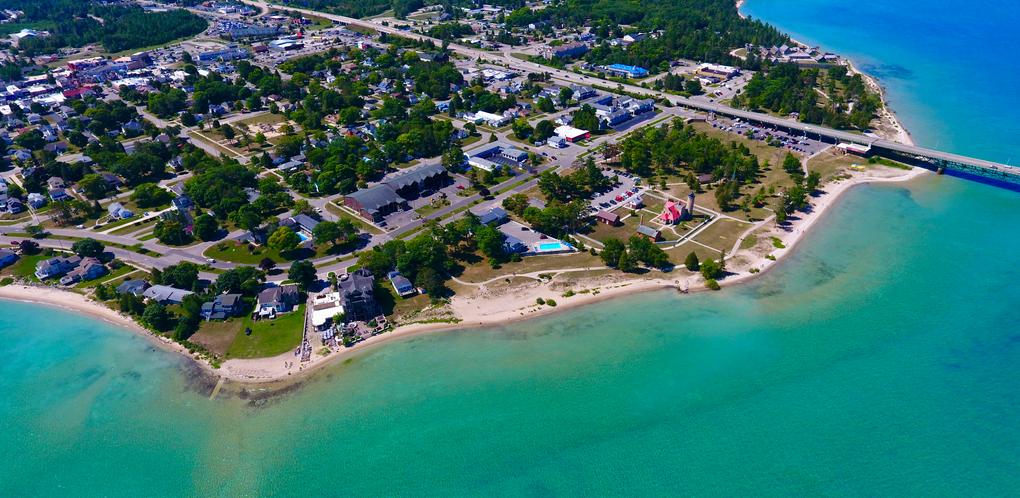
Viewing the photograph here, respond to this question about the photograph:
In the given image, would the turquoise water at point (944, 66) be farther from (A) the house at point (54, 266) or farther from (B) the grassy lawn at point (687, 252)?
(A) the house at point (54, 266)

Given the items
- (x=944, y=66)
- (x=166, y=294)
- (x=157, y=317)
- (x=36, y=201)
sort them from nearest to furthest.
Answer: (x=157, y=317), (x=166, y=294), (x=36, y=201), (x=944, y=66)

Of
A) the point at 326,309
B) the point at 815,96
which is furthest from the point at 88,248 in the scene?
the point at 815,96

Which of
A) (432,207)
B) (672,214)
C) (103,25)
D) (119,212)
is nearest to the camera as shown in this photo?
(672,214)

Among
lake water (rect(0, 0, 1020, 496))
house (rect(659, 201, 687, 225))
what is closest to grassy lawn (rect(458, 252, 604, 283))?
lake water (rect(0, 0, 1020, 496))

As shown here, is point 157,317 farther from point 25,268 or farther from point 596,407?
point 596,407

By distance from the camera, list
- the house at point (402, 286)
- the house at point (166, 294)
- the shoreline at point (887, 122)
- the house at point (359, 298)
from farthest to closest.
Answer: the shoreline at point (887, 122) < the house at point (402, 286) < the house at point (166, 294) < the house at point (359, 298)

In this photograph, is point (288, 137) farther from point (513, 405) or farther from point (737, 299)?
point (737, 299)

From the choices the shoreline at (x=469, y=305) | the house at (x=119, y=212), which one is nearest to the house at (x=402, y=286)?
the shoreline at (x=469, y=305)
